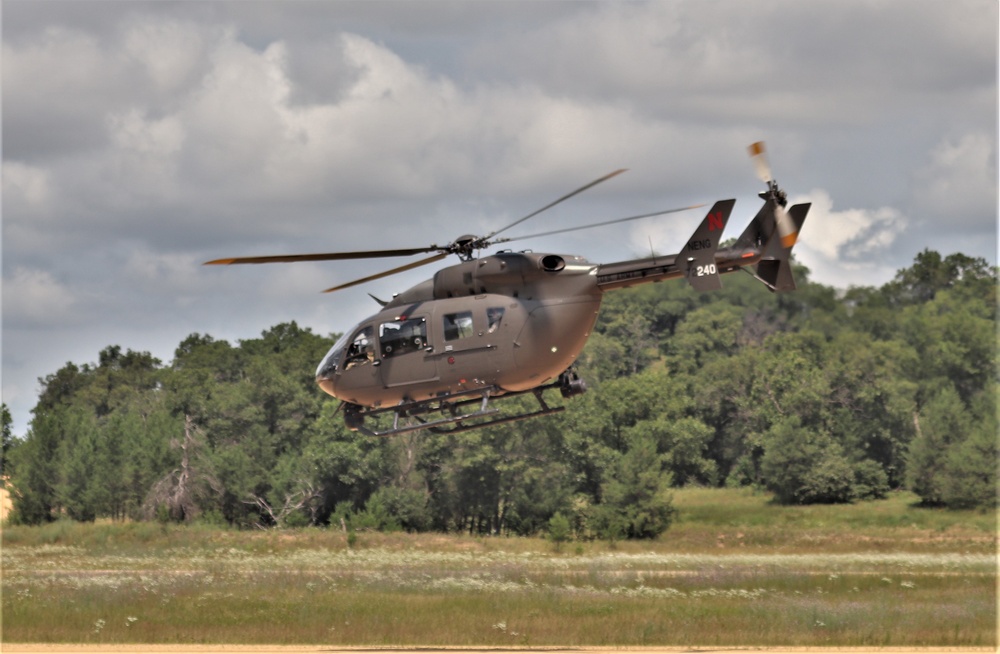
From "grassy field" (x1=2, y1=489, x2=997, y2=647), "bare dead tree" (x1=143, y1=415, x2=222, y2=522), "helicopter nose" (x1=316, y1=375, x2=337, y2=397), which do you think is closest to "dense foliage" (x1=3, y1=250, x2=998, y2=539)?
"bare dead tree" (x1=143, y1=415, x2=222, y2=522)

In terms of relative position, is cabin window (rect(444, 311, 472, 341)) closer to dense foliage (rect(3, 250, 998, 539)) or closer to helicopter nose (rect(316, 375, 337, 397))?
helicopter nose (rect(316, 375, 337, 397))

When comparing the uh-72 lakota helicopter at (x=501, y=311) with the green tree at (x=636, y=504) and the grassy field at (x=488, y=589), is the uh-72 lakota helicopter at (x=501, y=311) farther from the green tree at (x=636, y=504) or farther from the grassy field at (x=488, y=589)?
the green tree at (x=636, y=504)

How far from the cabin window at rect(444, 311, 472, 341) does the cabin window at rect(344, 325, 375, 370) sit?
2194 mm

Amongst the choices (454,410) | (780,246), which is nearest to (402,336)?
(454,410)

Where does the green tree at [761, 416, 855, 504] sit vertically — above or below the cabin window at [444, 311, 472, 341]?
below

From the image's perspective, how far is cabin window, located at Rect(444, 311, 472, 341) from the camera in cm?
3162

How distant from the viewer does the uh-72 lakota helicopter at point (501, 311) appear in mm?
30172

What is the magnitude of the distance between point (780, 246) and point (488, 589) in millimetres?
21017

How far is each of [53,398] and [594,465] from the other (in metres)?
76.3

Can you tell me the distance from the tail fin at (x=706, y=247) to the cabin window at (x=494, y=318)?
431cm

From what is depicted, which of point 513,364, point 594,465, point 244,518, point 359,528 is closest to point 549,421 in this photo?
point 594,465

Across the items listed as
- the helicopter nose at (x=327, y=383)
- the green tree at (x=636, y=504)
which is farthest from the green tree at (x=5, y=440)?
the helicopter nose at (x=327, y=383)

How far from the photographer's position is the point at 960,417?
96000 millimetres

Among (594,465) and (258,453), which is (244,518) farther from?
(594,465)
